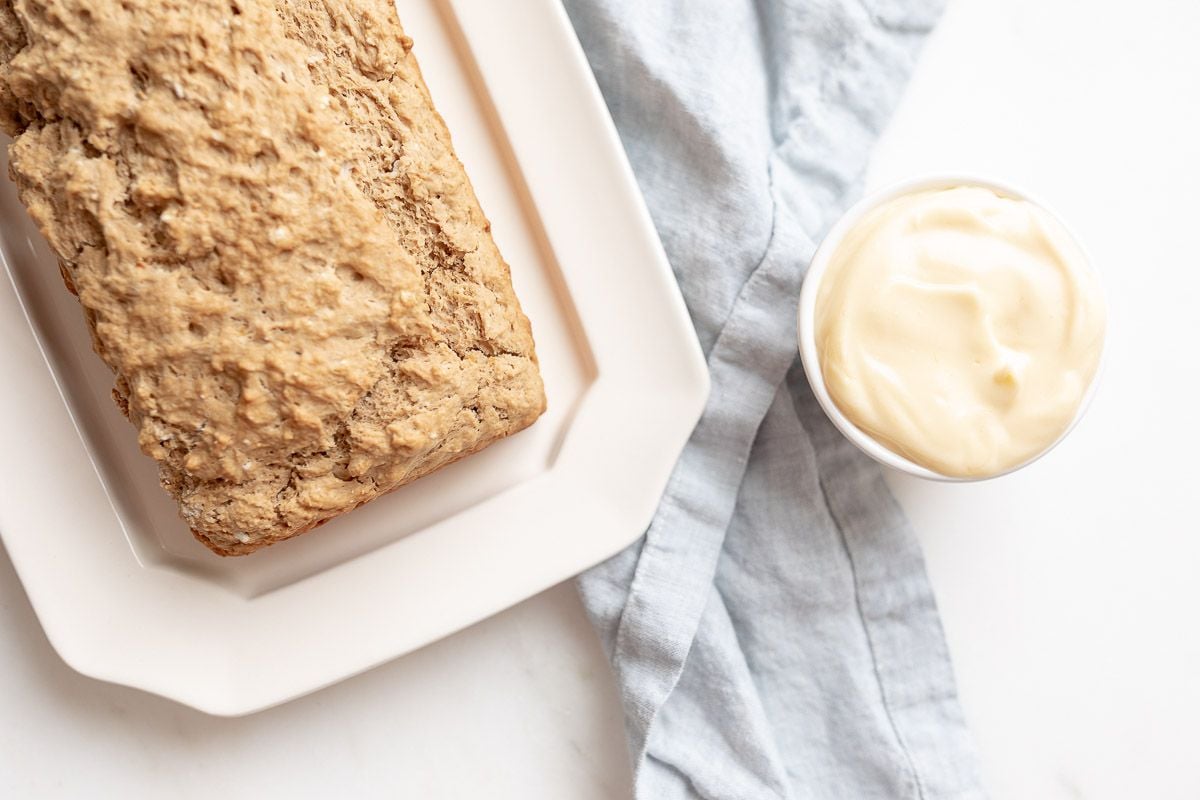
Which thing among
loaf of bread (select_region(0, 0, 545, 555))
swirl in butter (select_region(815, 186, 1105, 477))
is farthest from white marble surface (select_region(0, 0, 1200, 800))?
loaf of bread (select_region(0, 0, 545, 555))

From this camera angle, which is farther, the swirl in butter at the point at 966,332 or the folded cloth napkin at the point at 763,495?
the folded cloth napkin at the point at 763,495

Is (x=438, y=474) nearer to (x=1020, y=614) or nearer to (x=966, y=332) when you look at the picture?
(x=966, y=332)

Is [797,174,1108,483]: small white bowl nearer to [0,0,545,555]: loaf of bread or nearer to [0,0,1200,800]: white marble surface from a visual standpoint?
[0,0,1200,800]: white marble surface

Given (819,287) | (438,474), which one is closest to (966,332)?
(819,287)

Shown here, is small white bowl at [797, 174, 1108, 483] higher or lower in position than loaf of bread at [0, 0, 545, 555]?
lower

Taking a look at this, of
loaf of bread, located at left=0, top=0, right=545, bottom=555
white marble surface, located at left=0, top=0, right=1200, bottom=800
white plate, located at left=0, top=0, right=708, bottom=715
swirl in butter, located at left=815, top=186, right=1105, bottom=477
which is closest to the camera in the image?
loaf of bread, located at left=0, top=0, right=545, bottom=555

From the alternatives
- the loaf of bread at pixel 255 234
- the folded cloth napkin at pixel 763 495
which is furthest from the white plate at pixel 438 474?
the loaf of bread at pixel 255 234

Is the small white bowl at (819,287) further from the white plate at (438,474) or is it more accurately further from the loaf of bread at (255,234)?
the loaf of bread at (255,234)
